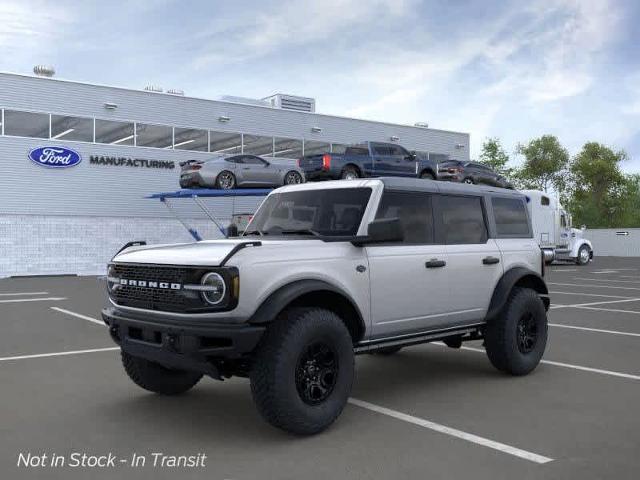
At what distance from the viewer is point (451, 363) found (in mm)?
7715

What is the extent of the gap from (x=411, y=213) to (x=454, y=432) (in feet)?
6.91

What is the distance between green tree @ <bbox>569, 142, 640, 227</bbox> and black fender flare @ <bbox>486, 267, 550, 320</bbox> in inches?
2686

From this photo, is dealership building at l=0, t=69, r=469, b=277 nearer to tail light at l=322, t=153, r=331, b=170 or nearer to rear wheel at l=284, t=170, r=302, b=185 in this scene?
rear wheel at l=284, t=170, r=302, b=185

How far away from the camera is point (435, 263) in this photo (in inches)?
239

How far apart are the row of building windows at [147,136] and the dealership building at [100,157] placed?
4cm

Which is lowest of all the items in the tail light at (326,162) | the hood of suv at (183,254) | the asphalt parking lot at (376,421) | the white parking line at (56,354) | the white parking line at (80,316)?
the white parking line at (80,316)

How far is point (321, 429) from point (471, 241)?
9.00 ft

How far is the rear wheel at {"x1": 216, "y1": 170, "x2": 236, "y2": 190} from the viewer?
2300 centimetres

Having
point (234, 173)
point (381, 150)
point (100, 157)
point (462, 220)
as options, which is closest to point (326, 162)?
point (381, 150)

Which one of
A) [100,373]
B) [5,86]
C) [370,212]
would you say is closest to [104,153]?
[5,86]

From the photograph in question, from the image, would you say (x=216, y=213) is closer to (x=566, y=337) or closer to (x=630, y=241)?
(x=566, y=337)

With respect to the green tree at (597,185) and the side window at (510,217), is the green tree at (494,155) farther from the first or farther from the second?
the side window at (510,217)

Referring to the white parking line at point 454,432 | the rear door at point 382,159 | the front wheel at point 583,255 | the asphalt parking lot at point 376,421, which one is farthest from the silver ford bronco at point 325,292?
the front wheel at point 583,255

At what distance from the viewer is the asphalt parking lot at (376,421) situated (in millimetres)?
4227
